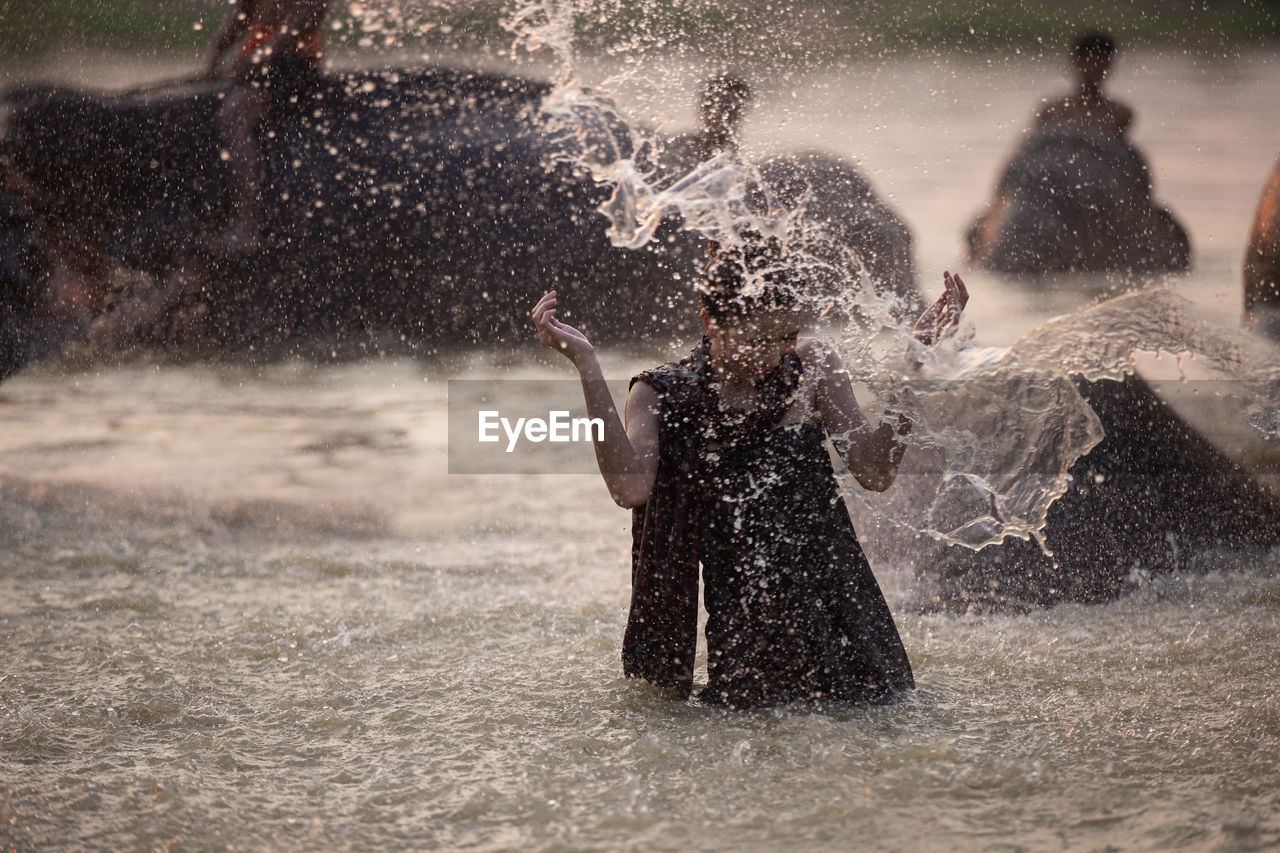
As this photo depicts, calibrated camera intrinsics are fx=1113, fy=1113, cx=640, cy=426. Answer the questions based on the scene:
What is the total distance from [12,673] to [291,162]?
4.63 meters

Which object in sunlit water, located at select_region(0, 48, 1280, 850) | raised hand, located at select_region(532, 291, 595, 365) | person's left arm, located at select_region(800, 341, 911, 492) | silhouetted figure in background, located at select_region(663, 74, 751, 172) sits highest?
silhouetted figure in background, located at select_region(663, 74, 751, 172)

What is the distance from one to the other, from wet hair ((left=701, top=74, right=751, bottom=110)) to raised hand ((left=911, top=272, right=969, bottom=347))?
14.7 ft

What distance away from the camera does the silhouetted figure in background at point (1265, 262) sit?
17.6 ft

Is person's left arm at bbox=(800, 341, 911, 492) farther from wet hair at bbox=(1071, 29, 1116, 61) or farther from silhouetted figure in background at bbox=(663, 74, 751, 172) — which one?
wet hair at bbox=(1071, 29, 1116, 61)

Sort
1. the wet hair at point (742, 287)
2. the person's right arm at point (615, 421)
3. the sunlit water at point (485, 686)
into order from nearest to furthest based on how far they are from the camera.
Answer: the sunlit water at point (485, 686)
the person's right arm at point (615, 421)
the wet hair at point (742, 287)

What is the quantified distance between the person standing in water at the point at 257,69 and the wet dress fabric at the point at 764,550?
5305mm

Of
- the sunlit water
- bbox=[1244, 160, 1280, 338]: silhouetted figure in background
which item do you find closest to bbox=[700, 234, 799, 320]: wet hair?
the sunlit water

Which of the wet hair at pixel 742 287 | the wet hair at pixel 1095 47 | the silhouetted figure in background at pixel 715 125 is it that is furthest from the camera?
the wet hair at pixel 1095 47

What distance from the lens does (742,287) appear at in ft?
8.21

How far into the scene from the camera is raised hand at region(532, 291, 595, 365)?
94.5 inches

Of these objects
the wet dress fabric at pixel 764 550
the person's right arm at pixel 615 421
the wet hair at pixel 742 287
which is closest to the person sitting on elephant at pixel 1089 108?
the wet hair at pixel 742 287

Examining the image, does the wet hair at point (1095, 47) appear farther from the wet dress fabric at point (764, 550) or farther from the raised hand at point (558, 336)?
the raised hand at point (558, 336)

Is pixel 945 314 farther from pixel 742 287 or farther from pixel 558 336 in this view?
pixel 558 336

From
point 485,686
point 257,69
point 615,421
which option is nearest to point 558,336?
point 615,421
